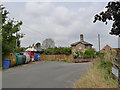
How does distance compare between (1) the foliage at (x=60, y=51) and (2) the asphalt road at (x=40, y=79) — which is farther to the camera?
(1) the foliage at (x=60, y=51)

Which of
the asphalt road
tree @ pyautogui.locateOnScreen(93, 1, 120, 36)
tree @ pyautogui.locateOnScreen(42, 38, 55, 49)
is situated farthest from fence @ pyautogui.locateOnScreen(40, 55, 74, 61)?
tree @ pyautogui.locateOnScreen(93, 1, 120, 36)

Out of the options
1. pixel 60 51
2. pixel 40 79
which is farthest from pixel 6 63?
pixel 60 51

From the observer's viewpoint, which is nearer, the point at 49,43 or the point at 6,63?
the point at 6,63

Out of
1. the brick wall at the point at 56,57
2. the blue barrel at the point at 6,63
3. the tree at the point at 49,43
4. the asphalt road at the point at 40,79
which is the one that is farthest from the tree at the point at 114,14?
the tree at the point at 49,43

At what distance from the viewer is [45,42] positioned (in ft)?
184

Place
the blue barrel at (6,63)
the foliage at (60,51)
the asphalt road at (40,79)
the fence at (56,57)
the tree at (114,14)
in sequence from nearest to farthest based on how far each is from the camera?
the tree at (114,14) < the asphalt road at (40,79) < the blue barrel at (6,63) < the fence at (56,57) < the foliage at (60,51)

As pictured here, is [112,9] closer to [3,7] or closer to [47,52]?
[3,7]

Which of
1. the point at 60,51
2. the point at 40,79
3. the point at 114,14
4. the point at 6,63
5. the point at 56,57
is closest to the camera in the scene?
the point at 114,14

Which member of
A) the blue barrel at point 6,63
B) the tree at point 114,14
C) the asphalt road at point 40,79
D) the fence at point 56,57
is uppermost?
the tree at point 114,14

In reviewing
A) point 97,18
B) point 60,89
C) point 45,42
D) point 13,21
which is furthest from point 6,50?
point 45,42

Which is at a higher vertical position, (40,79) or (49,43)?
(49,43)

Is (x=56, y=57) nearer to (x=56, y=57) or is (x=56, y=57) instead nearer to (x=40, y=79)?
(x=56, y=57)

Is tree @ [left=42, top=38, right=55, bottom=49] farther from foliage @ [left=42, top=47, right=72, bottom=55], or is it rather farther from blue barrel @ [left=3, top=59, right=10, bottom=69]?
blue barrel @ [left=3, top=59, right=10, bottom=69]

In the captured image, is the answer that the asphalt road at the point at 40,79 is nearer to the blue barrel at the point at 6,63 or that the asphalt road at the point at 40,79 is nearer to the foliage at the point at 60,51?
the blue barrel at the point at 6,63
